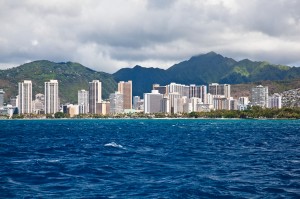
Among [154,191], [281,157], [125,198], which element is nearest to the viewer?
[125,198]

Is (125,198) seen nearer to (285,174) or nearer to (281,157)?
(285,174)

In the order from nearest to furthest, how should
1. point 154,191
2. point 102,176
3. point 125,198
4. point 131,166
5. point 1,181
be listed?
point 125,198, point 154,191, point 1,181, point 102,176, point 131,166

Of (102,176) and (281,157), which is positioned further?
(281,157)

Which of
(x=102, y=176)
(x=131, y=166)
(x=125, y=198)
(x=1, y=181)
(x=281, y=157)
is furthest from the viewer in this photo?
(x=281, y=157)

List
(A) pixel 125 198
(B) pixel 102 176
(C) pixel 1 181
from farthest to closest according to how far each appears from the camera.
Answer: (B) pixel 102 176
(C) pixel 1 181
(A) pixel 125 198

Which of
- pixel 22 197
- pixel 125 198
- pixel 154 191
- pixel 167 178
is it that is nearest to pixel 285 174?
pixel 167 178

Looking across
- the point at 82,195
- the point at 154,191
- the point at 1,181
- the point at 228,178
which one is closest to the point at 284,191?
the point at 228,178

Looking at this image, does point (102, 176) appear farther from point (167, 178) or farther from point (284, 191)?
point (284, 191)

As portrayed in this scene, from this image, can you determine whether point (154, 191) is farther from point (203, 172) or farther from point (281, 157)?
point (281, 157)

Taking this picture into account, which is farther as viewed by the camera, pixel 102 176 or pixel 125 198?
pixel 102 176
